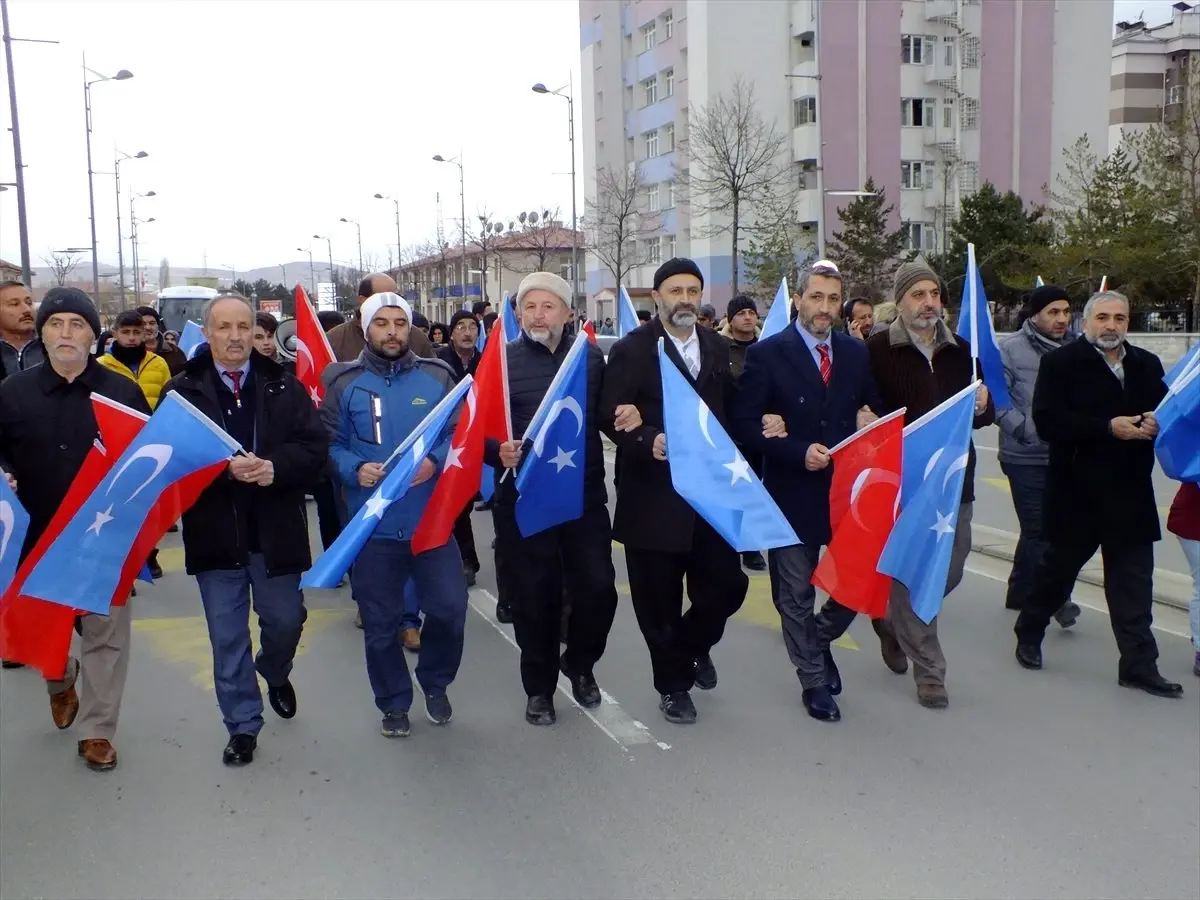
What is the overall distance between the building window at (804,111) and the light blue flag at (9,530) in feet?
169

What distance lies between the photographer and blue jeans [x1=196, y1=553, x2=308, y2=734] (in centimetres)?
486

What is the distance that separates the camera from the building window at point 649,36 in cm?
5919

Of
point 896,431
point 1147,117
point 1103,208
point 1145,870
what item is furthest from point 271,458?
point 1147,117

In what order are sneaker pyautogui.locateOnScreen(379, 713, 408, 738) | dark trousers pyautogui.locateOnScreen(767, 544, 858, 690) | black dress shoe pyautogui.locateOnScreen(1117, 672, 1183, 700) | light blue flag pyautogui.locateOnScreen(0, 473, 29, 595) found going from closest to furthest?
1. light blue flag pyautogui.locateOnScreen(0, 473, 29, 595)
2. sneaker pyautogui.locateOnScreen(379, 713, 408, 738)
3. dark trousers pyautogui.locateOnScreen(767, 544, 858, 690)
4. black dress shoe pyautogui.locateOnScreen(1117, 672, 1183, 700)

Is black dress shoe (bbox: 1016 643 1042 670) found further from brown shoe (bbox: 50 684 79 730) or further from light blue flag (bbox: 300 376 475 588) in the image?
brown shoe (bbox: 50 684 79 730)

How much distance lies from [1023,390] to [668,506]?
2802mm

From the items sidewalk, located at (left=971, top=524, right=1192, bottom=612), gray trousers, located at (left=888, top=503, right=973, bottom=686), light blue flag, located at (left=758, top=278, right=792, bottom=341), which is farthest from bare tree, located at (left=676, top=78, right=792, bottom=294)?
gray trousers, located at (left=888, top=503, right=973, bottom=686)

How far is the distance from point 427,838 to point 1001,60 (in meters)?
58.5

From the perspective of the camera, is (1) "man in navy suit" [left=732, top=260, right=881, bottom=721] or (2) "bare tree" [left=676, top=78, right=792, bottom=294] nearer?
(1) "man in navy suit" [left=732, top=260, right=881, bottom=721]

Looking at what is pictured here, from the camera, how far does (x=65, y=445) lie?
16.2 ft

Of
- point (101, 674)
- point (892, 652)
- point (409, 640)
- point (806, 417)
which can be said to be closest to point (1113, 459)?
point (892, 652)

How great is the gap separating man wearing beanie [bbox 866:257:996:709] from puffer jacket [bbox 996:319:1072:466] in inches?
38.6

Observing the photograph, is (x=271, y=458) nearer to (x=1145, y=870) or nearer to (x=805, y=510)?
(x=805, y=510)

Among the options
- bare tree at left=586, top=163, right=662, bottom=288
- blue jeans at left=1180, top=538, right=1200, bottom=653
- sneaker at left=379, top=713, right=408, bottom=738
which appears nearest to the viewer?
sneaker at left=379, top=713, right=408, bottom=738
